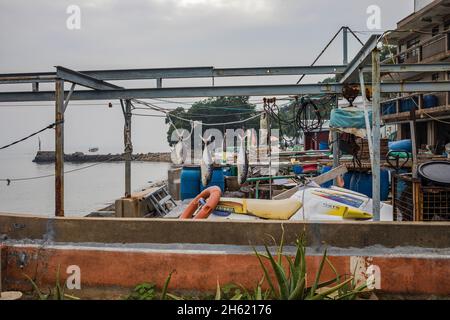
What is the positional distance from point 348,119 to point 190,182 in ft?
23.5

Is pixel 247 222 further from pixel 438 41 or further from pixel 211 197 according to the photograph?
pixel 438 41

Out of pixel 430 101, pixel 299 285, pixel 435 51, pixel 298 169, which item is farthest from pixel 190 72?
pixel 435 51

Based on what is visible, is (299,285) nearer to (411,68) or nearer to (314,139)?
(411,68)

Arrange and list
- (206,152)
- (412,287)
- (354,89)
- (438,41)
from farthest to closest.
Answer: (438,41)
(206,152)
(354,89)
(412,287)

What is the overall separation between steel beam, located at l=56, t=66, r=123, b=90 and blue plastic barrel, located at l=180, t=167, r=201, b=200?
19.3 feet

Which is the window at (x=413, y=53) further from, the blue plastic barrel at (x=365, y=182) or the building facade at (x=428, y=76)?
the blue plastic barrel at (x=365, y=182)

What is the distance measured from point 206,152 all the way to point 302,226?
9.44 meters

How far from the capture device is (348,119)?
31.5 ft

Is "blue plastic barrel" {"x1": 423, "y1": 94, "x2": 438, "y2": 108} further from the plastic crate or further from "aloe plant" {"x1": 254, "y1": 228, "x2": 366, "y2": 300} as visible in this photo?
"aloe plant" {"x1": 254, "y1": 228, "x2": 366, "y2": 300}

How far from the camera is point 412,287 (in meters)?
4.48

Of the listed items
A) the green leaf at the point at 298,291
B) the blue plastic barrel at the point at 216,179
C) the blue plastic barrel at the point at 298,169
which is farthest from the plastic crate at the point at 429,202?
the blue plastic barrel at the point at 298,169

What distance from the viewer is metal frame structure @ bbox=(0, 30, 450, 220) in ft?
21.0

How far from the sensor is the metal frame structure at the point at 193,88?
21.0ft
